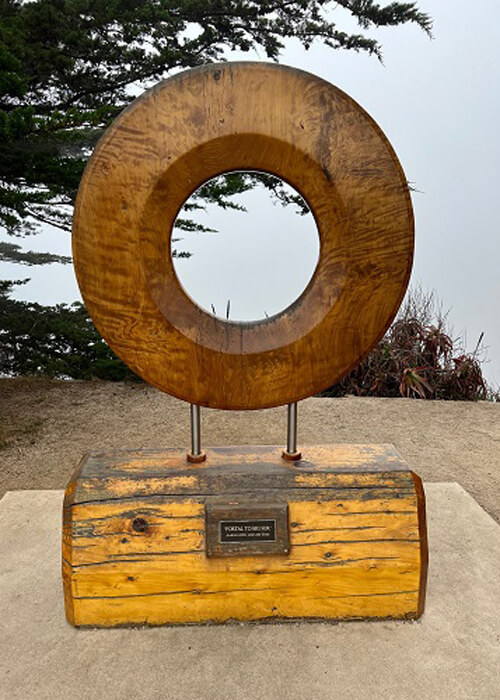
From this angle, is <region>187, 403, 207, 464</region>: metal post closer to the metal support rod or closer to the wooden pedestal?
the wooden pedestal

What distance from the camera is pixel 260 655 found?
2016 millimetres

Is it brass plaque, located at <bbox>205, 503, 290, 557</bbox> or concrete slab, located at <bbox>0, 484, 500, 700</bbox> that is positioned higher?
brass plaque, located at <bbox>205, 503, 290, 557</bbox>

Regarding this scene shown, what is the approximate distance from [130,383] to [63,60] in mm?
3058

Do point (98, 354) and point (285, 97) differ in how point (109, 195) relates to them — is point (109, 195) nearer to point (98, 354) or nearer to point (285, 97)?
point (285, 97)

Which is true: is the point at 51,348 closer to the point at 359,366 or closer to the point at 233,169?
the point at 359,366

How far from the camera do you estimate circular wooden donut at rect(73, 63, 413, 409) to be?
6.35 ft

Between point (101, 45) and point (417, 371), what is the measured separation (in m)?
4.34

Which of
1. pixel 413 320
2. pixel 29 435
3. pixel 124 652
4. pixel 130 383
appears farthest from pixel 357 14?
pixel 124 652

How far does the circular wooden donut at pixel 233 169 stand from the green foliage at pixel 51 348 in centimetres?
408

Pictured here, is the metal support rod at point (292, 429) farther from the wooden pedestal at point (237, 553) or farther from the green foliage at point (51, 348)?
the green foliage at point (51, 348)

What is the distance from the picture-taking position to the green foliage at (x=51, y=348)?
613cm

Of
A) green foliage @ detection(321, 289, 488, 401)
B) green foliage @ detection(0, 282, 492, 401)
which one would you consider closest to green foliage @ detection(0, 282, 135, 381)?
green foliage @ detection(0, 282, 492, 401)

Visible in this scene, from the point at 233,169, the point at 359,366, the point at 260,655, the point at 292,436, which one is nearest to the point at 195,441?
the point at 292,436

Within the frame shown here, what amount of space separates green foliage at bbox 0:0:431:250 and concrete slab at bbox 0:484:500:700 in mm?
3580
